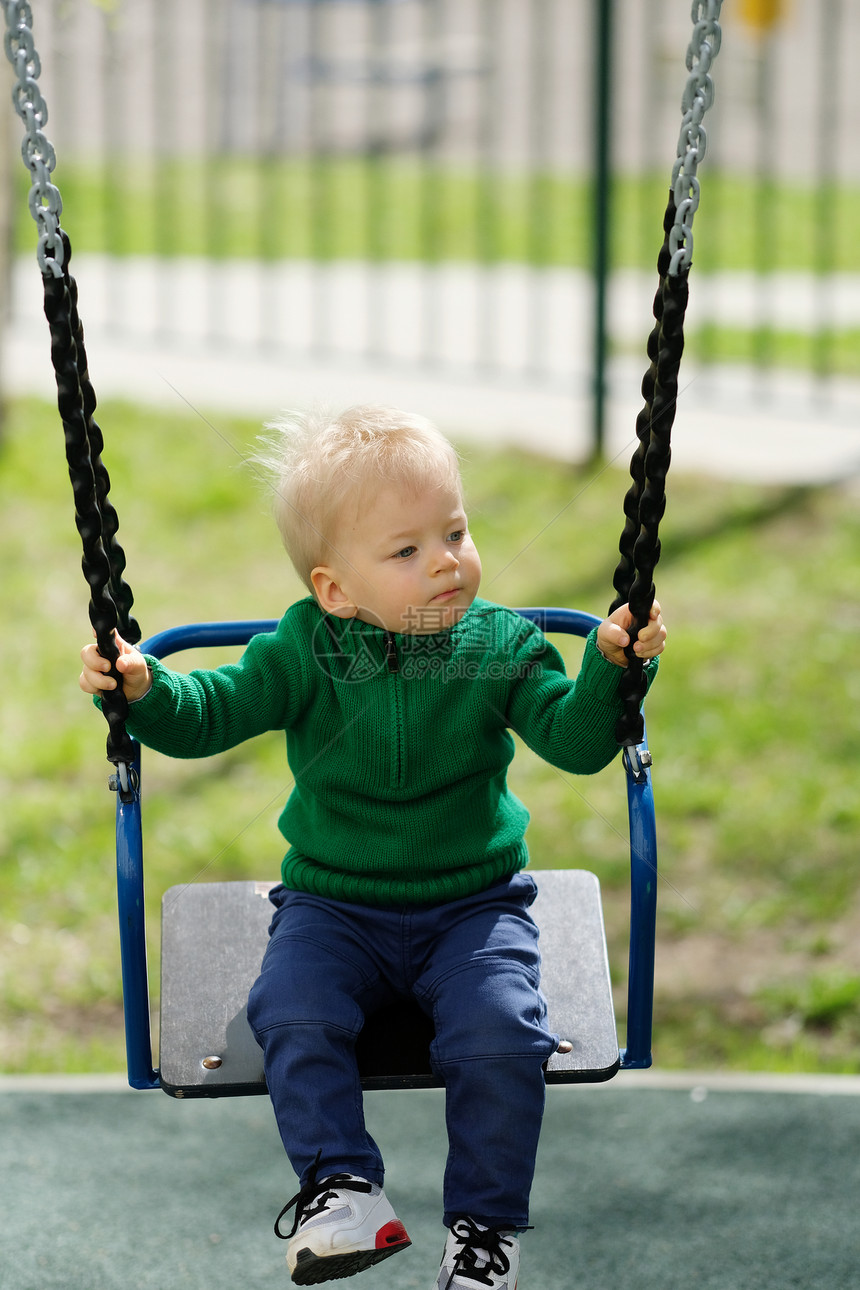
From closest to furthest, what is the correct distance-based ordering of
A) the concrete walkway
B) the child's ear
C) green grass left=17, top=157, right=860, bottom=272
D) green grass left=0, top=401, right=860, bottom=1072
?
1. the child's ear
2. green grass left=0, top=401, right=860, bottom=1072
3. the concrete walkway
4. green grass left=17, top=157, right=860, bottom=272

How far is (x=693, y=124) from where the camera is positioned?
1.94 meters

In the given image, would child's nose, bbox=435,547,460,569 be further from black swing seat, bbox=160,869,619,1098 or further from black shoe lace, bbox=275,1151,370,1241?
black shoe lace, bbox=275,1151,370,1241

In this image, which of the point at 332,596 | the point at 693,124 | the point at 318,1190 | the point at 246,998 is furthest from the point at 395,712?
the point at 693,124

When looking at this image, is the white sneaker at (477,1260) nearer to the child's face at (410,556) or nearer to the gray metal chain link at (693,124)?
the child's face at (410,556)

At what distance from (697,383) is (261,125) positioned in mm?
6693

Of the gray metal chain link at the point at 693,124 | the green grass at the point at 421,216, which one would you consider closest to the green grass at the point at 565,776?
the gray metal chain link at the point at 693,124

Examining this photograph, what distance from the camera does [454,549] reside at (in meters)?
2.25

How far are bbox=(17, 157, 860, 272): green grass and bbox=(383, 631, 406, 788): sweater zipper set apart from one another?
6451mm

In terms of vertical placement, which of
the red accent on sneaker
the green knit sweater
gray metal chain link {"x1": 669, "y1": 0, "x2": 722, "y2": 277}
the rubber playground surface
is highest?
gray metal chain link {"x1": 669, "y1": 0, "x2": 722, "y2": 277}

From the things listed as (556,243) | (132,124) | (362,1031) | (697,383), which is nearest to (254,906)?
(362,1031)

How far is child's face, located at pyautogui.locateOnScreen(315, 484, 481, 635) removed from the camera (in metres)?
2.22

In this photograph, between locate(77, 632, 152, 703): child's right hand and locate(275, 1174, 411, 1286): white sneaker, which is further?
locate(77, 632, 152, 703): child's right hand

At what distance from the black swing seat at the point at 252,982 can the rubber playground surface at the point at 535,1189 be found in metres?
0.66

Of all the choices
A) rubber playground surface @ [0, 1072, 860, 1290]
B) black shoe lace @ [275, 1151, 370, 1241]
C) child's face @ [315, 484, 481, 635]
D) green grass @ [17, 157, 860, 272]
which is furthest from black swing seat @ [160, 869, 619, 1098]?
green grass @ [17, 157, 860, 272]
